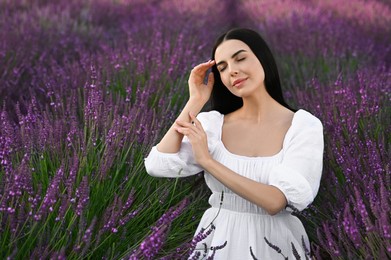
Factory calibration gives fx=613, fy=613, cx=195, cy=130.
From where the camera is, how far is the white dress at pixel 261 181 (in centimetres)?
200

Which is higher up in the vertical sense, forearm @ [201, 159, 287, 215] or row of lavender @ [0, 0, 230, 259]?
forearm @ [201, 159, 287, 215]

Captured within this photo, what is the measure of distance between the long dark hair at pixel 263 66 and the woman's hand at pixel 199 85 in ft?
0.15

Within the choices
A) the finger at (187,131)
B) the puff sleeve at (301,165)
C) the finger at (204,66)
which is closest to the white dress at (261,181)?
the puff sleeve at (301,165)

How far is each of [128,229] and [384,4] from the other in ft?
19.7

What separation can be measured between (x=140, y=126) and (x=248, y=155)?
1.83 ft

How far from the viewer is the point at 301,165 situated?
2.00 meters

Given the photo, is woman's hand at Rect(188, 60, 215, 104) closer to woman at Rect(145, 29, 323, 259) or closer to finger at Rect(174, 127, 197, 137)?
woman at Rect(145, 29, 323, 259)

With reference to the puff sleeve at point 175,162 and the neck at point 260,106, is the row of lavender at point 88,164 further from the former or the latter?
the neck at point 260,106

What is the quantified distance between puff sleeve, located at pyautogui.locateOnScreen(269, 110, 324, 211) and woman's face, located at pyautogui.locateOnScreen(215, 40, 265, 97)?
21 cm

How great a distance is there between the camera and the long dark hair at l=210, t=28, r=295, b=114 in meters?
2.24

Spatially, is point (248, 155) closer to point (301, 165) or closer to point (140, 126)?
point (301, 165)

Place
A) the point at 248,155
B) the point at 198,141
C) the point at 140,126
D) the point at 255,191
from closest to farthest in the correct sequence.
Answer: the point at 255,191
the point at 198,141
the point at 248,155
the point at 140,126

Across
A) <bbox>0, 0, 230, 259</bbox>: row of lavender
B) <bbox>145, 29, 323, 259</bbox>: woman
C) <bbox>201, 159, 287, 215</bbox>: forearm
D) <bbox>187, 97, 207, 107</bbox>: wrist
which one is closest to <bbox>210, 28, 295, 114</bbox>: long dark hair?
<bbox>145, 29, 323, 259</bbox>: woman

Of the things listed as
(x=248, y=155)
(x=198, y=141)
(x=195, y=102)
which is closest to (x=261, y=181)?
(x=248, y=155)
